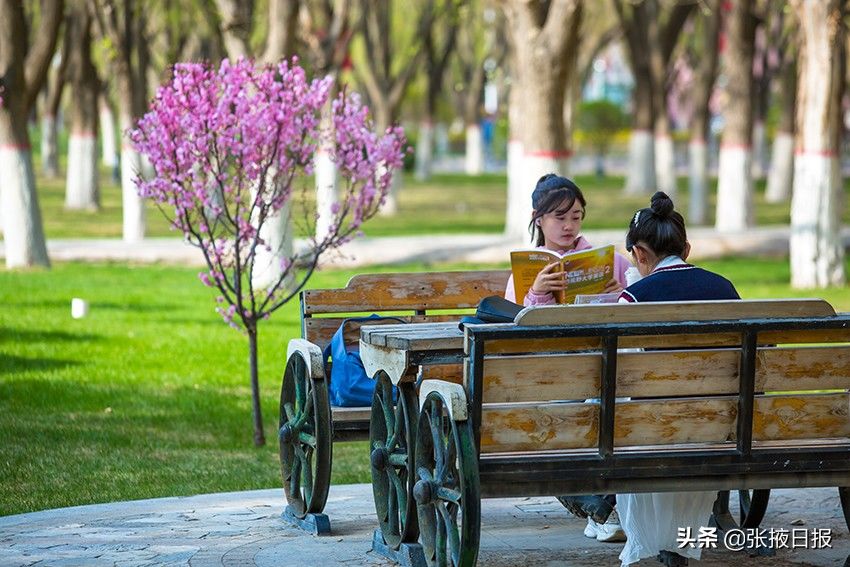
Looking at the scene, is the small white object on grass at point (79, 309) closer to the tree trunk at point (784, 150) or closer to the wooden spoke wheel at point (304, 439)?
the wooden spoke wheel at point (304, 439)

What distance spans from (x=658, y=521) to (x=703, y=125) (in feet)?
78.1

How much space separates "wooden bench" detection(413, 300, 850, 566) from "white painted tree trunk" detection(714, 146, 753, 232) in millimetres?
19399

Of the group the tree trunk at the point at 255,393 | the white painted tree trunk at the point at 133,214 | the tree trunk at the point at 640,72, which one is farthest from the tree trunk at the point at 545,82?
the tree trunk at the point at 640,72

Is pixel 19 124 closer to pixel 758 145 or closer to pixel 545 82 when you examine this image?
pixel 545 82

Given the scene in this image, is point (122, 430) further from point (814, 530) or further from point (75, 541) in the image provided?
point (814, 530)

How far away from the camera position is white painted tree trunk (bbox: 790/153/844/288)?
686 inches

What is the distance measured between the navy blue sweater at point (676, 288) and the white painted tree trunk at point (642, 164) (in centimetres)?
3003

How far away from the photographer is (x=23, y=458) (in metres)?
8.95

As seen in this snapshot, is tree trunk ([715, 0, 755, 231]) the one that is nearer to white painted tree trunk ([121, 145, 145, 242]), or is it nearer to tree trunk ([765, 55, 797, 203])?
white painted tree trunk ([121, 145, 145, 242])

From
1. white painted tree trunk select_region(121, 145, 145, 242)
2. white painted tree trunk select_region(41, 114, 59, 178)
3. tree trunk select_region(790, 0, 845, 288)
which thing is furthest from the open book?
white painted tree trunk select_region(41, 114, 59, 178)

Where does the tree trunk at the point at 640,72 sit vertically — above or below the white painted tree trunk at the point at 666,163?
above

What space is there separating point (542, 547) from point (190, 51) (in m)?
41.3

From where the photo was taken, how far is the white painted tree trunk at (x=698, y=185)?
94.9 ft

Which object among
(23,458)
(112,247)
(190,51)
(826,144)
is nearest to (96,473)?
(23,458)
